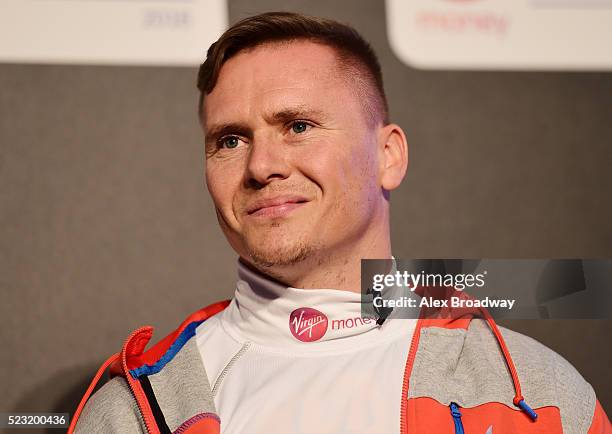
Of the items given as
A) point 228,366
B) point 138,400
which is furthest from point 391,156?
point 138,400

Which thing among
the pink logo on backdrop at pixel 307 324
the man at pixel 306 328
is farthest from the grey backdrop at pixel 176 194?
the pink logo on backdrop at pixel 307 324

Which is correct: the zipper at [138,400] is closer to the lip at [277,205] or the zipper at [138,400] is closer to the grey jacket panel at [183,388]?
the grey jacket panel at [183,388]

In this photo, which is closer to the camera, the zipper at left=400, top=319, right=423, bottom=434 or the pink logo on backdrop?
the zipper at left=400, top=319, right=423, bottom=434

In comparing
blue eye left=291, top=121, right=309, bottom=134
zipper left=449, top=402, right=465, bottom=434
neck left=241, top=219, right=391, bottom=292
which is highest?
blue eye left=291, top=121, right=309, bottom=134

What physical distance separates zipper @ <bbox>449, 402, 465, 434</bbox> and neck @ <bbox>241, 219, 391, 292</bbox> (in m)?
0.24

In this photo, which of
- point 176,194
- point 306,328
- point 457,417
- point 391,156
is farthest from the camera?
point 176,194

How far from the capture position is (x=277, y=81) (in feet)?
3.67

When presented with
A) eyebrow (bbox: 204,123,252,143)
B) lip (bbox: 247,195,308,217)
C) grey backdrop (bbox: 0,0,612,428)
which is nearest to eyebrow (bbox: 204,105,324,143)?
eyebrow (bbox: 204,123,252,143)

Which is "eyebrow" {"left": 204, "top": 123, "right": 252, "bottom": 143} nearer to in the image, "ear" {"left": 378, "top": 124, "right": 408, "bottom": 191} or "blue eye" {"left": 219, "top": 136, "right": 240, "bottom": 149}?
"blue eye" {"left": 219, "top": 136, "right": 240, "bottom": 149}

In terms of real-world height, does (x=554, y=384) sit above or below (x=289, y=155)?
below

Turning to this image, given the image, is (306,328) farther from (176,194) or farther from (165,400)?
→ (176,194)

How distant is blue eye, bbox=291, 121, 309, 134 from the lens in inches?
44.1

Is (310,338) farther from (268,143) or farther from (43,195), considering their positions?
(43,195)

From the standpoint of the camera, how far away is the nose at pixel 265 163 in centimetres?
107
